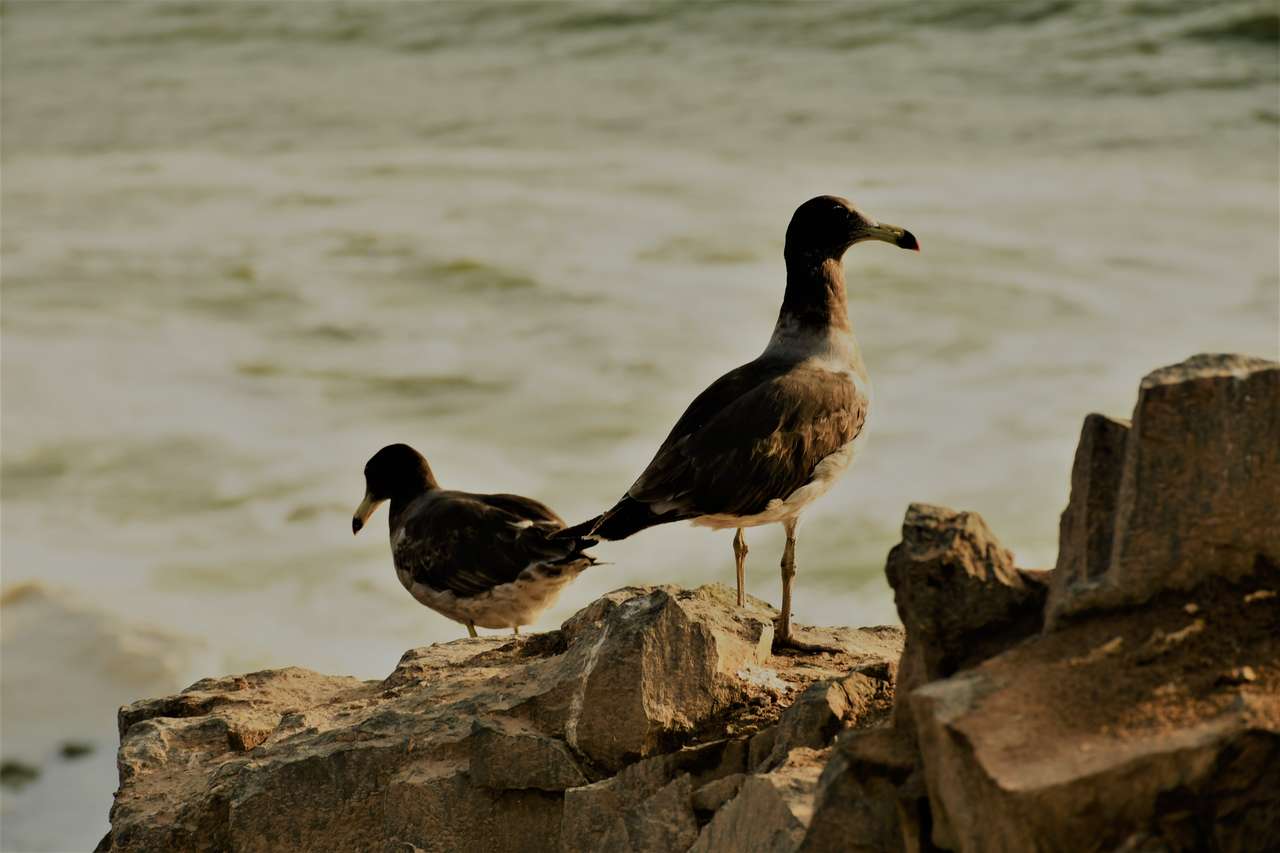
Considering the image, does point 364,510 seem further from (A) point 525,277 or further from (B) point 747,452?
(A) point 525,277

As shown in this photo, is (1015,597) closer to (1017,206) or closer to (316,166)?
(1017,206)

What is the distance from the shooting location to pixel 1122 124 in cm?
2059

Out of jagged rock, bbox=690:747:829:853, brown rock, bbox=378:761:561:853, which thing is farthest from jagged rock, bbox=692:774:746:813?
brown rock, bbox=378:761:561:853

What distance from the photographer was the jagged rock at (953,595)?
408 cm

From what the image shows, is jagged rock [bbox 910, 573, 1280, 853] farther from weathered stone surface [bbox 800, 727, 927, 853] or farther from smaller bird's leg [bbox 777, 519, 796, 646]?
smaller bird's leg [bbox 777, 519, 796, 646]

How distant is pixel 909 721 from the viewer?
399 cm

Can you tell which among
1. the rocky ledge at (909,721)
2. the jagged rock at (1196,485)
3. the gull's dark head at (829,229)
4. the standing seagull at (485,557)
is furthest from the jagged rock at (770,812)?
the standing seagull at (485,557)

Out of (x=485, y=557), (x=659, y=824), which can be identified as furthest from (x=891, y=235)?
(x=659, y=824)

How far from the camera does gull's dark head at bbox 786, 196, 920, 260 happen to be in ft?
24.8

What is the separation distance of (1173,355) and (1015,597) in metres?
11.8

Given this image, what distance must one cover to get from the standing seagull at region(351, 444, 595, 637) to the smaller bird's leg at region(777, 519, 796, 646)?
3.86ft

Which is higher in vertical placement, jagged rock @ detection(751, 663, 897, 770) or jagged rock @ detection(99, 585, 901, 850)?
jagged rock @ detection(751, 663, 897, 770)

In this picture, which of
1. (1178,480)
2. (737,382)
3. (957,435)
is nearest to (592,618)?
(737,382)

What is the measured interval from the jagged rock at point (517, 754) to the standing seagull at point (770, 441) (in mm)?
855
